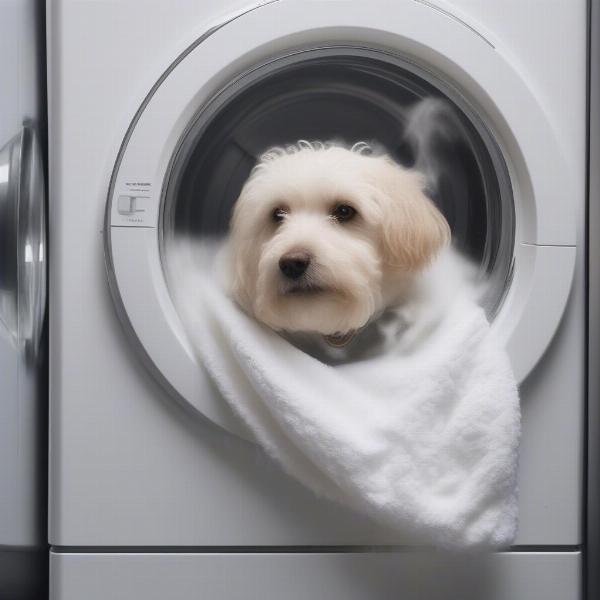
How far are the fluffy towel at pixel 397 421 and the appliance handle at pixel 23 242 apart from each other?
23cm

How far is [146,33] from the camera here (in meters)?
0.92

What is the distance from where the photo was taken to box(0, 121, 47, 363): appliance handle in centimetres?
94

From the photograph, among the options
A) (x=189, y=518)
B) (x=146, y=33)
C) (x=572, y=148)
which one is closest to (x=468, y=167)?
(x=572, y=148)

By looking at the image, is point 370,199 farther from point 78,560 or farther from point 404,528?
point 78,560

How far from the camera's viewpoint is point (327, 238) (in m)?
0.88

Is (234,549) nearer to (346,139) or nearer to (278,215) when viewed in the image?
(278,215)

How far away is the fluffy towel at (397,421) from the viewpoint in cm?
84

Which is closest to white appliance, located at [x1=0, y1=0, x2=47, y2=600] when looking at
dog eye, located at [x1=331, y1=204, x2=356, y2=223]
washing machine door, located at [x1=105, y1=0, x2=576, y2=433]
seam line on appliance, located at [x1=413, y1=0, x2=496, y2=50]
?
washing machine door, located at [x1=105, y1=0, x2=576, y2=433]

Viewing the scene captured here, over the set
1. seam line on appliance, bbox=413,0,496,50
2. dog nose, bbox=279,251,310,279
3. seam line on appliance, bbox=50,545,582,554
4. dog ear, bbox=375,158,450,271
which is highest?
seam line on appliance, bbox=413,0,496,50

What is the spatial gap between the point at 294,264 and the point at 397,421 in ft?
0.67

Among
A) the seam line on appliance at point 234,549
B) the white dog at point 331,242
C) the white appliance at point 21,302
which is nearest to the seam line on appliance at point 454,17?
the white dog at point 331,242

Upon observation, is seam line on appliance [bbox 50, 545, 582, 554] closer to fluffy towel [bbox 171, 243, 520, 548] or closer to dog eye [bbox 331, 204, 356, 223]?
fluffy towel [bbox 171, 243, 520, 548]

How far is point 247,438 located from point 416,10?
0.53 metres

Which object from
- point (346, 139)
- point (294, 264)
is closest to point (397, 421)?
point (294, 264)
